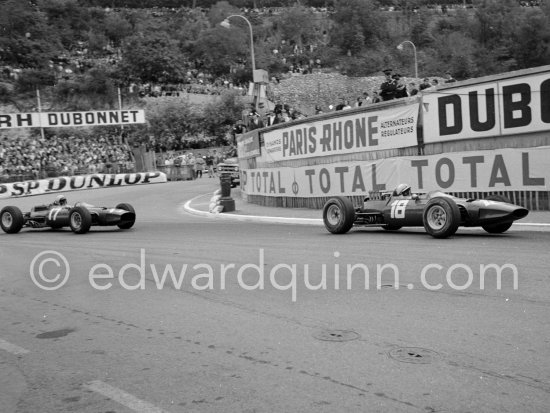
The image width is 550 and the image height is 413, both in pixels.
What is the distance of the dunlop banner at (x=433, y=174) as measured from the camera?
→ 13719 mm

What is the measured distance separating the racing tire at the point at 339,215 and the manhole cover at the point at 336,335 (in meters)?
6.99

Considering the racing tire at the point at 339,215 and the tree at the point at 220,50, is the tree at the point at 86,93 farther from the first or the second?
the racing tire at the point at 339,215

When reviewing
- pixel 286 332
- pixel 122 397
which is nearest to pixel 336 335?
pixel 286 332

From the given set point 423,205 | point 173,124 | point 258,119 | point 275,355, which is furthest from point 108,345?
point 173,124

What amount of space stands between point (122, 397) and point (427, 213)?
7723 mm

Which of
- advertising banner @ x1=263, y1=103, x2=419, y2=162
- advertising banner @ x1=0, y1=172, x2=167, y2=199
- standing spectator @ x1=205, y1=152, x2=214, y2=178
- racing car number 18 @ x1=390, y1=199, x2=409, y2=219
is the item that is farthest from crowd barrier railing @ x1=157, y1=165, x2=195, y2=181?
racing car number 18 @ x1=390, y1=199, x2=409, y2=219

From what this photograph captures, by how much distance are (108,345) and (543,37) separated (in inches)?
3330

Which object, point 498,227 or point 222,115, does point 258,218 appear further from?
point 222,115

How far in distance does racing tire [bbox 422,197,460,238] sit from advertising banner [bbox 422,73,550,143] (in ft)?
14.9

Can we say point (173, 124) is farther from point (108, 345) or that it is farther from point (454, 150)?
point (108, 345)

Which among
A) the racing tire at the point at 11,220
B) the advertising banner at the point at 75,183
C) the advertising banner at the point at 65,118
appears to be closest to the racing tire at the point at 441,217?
the racing tire at the point at 11,220

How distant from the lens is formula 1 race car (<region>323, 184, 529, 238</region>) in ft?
34.2

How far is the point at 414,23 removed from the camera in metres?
112

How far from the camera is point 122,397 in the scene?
14.0ft
